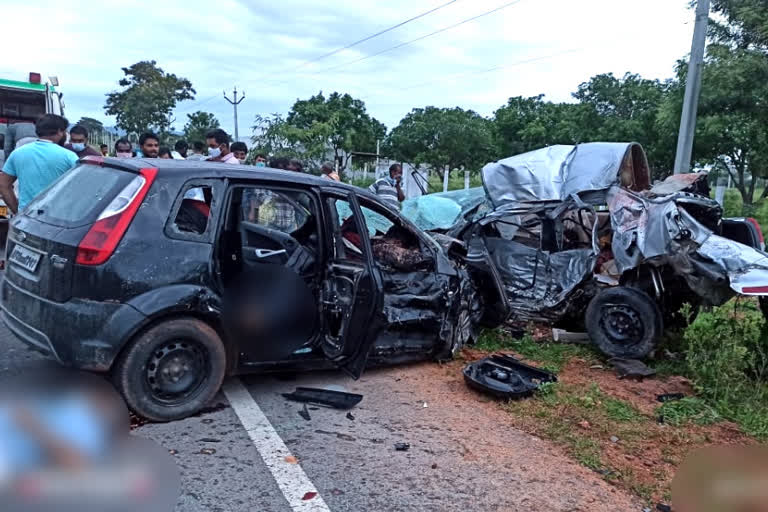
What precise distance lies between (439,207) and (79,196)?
6065 millimetres

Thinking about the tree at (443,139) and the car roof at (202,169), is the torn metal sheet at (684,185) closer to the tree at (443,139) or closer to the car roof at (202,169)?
the car roof at (202,169)

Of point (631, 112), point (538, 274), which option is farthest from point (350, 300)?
point (631, 112)

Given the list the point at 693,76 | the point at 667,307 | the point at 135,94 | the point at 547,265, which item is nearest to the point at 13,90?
the point at 547,265

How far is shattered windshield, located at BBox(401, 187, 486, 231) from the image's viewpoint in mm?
8883

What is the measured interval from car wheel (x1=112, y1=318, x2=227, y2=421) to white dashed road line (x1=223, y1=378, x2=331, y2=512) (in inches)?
12.2

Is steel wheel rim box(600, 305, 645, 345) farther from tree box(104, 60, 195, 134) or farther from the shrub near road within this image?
tree box(104, 60, 195, 134)

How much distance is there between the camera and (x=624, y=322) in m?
5.56

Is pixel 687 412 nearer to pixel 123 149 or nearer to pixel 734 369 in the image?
pixel 734 369

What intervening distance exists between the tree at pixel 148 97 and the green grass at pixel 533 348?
36.8 meters

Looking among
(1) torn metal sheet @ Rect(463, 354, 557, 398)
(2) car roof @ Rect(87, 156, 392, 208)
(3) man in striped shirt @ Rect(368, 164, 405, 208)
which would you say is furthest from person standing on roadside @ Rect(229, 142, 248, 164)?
(1) torn metal sheet @ Rect(463, 354, 557, 398)

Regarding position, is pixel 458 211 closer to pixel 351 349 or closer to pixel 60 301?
pixel 351 349

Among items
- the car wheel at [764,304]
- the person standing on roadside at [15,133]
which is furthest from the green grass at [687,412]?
the person standing on roadside at [15,133]

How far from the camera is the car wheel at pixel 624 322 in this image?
213 inches

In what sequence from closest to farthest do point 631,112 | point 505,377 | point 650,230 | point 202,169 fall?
point 202,169, point 505,377, point 650,230, point 631,112
